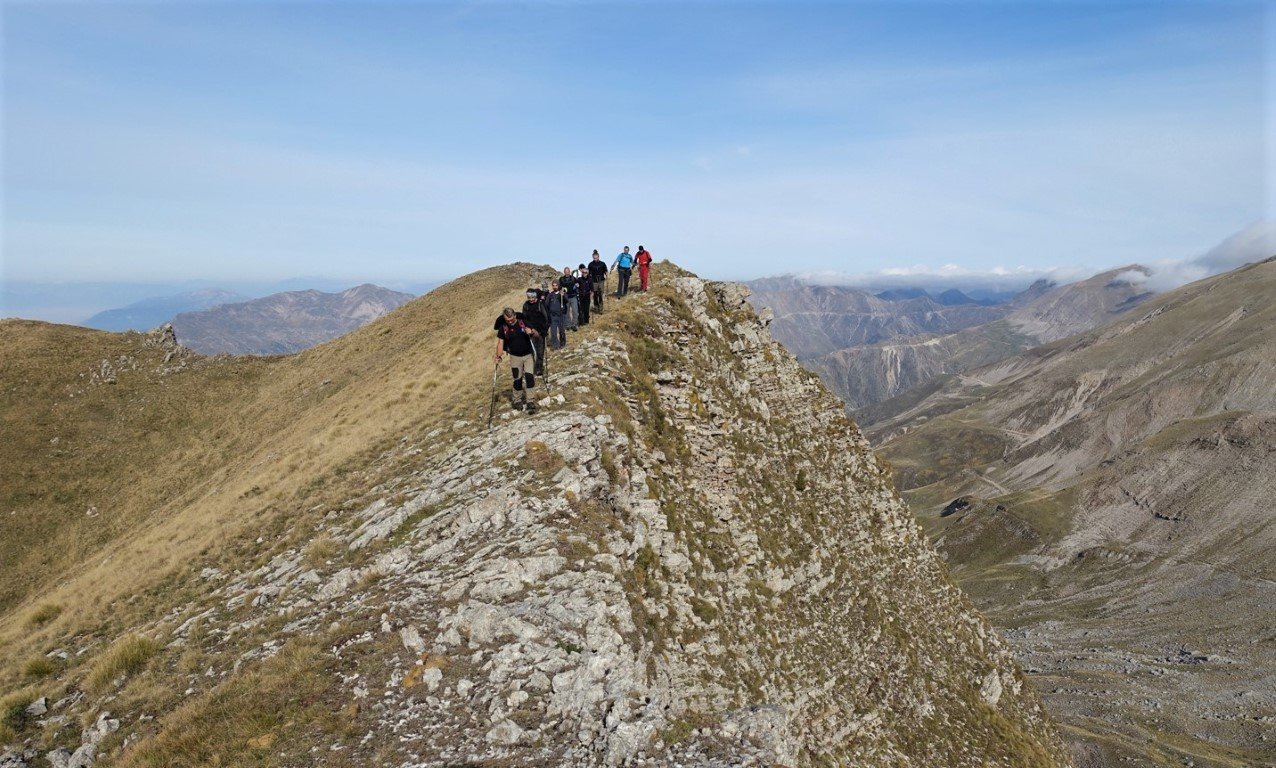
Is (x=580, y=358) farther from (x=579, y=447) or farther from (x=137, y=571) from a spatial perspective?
(x=137, y=571)

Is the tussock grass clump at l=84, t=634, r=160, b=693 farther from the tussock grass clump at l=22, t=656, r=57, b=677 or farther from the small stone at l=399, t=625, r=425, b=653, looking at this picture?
the small stone at l=399, t=625, r=425, b=653

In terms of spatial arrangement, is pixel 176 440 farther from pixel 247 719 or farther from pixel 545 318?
pixel 247 719

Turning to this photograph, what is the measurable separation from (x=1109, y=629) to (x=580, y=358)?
632 ft

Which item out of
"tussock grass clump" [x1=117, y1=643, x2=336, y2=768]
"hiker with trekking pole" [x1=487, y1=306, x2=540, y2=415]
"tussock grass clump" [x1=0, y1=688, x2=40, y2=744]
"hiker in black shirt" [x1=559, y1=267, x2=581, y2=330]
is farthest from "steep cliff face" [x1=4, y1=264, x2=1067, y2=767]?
"hiker in black shirt" [x1=559, y1=267, x2=581, y2=330]

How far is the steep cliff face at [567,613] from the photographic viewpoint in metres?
13.0


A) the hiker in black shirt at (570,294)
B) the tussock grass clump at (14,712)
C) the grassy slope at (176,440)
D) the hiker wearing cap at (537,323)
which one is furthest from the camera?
the hiker in black shirt at (570,294)

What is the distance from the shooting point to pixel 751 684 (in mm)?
20328

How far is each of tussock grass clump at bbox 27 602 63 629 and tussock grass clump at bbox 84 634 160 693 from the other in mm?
9383

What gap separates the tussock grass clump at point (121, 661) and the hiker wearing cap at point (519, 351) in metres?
12.6

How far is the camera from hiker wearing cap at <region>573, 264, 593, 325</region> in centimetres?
3200

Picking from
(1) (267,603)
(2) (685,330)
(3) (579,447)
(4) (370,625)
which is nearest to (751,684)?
(3) (579,447)

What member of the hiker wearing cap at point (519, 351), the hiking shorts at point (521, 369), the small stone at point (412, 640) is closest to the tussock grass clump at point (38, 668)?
the small stone at point (412, 640)

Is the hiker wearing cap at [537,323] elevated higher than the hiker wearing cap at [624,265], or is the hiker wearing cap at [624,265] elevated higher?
the hiker wearing cap at [624,265]

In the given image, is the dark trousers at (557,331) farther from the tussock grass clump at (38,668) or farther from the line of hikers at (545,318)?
the tussock grass clump at (38,668)
